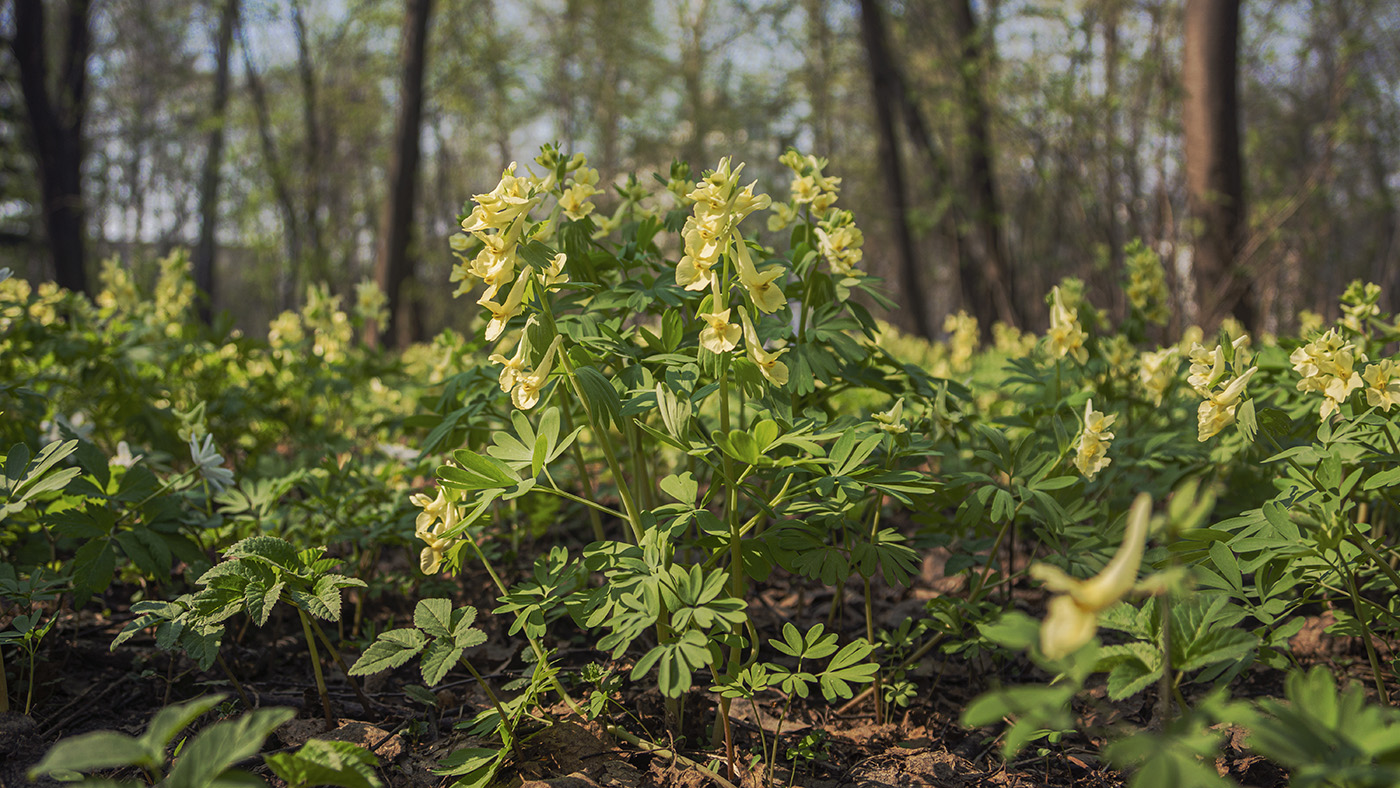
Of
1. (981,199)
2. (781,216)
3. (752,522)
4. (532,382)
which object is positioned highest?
(981,199)

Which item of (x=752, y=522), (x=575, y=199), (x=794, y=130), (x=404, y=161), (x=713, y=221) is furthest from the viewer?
(x=794, y=130)

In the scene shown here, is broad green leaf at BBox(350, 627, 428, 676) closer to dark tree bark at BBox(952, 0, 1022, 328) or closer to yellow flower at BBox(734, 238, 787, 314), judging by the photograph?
yellow flower at BBox(734, 238, 787, 314)

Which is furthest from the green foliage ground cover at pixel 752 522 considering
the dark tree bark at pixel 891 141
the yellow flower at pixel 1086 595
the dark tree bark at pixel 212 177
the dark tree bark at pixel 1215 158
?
the dark tree bark at pixel 212 177

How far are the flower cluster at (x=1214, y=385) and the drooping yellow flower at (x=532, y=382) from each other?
1.29 metres

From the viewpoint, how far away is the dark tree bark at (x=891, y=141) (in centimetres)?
1023

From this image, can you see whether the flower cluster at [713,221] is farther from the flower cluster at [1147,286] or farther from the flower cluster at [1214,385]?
the flower cluster at [1147,286]

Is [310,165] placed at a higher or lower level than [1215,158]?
higher

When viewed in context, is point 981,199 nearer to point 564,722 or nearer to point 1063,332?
point 1063,332

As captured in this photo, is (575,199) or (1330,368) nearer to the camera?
(1330,368)

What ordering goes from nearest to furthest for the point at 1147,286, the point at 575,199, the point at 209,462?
the point at 575,199
the point at 209,462
the point at 1147,286

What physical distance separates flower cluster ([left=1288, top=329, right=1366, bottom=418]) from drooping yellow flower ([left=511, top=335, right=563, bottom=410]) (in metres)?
1.54

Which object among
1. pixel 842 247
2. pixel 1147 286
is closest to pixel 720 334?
pixel 842 247

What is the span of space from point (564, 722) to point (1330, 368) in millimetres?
1800

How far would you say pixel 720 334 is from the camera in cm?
140
